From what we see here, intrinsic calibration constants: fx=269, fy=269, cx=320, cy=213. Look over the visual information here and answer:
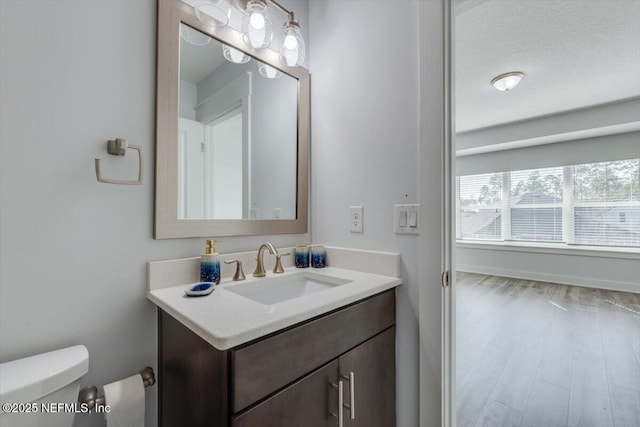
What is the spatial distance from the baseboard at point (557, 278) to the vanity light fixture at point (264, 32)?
17.3 feet

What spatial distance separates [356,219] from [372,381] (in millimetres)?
667

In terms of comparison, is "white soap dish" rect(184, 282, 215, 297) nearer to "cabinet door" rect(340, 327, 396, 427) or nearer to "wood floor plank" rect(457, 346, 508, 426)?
"cabinet door" rect(340, 327, 396, 427)

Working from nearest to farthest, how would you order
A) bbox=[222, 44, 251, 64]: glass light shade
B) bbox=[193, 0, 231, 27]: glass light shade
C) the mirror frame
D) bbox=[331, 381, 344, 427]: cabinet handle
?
bbox=[331, 381, 344, 427]: cabinet handle, the mirror frame, bbox=[193, 0, 231, 27]: glass light shade, bbox=[222, 44, 251, 64]: glass light shade

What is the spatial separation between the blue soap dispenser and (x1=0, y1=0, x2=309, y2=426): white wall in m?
0.13

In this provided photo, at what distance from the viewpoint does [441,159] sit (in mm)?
1027

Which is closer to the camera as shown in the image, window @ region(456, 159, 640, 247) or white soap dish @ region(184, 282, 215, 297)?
white soap dish @ region(184, 282, 215, 297)

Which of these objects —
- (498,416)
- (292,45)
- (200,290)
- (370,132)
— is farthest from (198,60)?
(498,416)

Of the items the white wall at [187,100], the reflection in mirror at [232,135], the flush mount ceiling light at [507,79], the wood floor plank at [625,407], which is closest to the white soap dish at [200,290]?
the reflection in mirror at [232,135]

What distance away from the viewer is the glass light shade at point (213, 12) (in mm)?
1074

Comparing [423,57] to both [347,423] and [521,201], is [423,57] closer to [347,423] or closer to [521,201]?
[347,423]

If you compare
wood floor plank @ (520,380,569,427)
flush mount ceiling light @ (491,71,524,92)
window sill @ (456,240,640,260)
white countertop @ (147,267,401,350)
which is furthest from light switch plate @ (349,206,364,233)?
window sill @ (456,240,640,260)

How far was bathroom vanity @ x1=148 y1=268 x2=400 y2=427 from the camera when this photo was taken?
0.62 meters

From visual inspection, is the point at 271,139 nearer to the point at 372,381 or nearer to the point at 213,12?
the point at 213,12

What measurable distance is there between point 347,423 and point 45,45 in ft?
4.76
